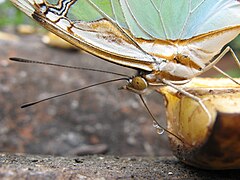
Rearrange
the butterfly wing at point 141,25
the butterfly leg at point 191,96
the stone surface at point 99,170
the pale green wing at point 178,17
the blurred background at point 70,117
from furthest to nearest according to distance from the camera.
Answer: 1. the blurred background at point 70,117
2. the pale green wing at point 178,17
3. the butterfly wing at point 141,25
4. the butterfly leg at point 191,96
5. the stone surface at point 99,170

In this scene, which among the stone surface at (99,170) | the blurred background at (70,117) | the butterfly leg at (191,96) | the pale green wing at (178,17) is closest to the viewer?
the stone surface at (99,170)

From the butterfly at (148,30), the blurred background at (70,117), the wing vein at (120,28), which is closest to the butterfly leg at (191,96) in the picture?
the butterfly at (148,30)

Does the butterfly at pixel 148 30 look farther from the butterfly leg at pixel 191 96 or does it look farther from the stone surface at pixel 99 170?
the stone surface at pixel 99 170

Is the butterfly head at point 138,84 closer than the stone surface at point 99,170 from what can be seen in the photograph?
No

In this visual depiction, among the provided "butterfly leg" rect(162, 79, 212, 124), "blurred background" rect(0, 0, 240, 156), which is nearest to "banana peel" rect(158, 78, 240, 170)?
"butterfly leg" rect(162, 79, 212, 124)

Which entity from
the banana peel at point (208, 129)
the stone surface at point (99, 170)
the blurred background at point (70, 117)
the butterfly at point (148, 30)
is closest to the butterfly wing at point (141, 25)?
the butterfly at point (148, 30)

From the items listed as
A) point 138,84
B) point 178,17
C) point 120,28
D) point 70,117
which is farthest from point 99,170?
point 70,117

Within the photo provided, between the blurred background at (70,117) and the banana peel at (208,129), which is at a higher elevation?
the banana peel at (208,129)

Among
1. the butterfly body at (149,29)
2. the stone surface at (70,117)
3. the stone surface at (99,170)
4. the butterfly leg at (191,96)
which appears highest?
the butterfly body at (149,29)
